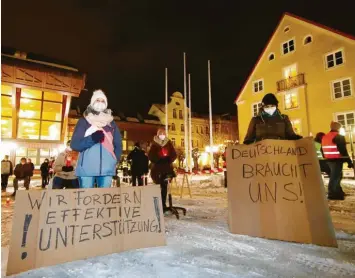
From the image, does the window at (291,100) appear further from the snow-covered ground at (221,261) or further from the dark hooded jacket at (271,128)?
the snow-covered ground at (221,261)

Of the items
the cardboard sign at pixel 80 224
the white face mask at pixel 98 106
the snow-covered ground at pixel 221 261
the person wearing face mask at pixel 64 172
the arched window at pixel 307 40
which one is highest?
the arched window at pixel 307 40

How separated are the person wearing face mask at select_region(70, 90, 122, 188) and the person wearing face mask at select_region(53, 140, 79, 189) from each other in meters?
4.63

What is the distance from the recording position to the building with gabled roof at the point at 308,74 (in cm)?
2106

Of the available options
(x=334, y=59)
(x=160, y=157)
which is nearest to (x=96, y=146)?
(x=160, y=157)

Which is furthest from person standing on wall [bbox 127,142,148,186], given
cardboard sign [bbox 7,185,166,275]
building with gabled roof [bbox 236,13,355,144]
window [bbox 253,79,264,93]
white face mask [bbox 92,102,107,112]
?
window [bbox 253,79,264,93]

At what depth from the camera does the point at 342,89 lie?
21.4m

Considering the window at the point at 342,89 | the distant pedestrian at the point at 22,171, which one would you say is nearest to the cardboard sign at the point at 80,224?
the distant pedestrian at the point at 22,171

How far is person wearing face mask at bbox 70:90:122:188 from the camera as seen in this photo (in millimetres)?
3590

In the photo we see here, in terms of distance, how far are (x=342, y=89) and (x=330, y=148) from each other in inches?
664

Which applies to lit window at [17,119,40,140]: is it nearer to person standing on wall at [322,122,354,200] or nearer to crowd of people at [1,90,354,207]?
crowd of people at [1,90,354,207]

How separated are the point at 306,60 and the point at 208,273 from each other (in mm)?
24582

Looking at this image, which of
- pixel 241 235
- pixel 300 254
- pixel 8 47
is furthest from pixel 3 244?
pixel 8 47

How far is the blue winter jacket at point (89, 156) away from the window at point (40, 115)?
24.4 m

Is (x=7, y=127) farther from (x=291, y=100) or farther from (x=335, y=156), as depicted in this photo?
(x=335, y=156)
